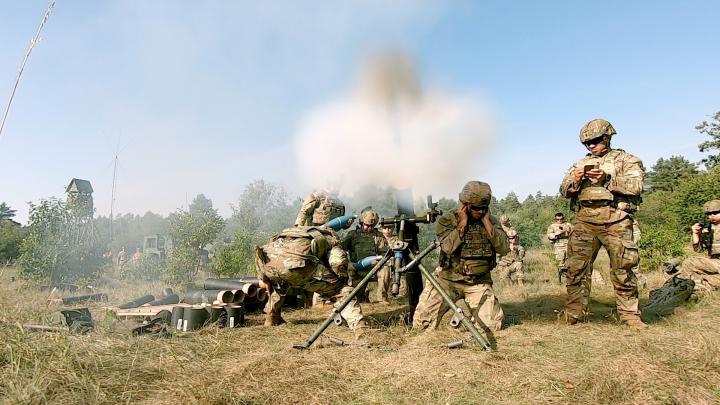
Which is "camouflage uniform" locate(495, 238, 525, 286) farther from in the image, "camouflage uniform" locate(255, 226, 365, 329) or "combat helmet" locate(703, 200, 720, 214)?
"camouflage uniform" locate(255, 226, 365, 329)

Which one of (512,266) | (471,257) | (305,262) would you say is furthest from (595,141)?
(512,266)

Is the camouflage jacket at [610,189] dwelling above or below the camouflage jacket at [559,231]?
above

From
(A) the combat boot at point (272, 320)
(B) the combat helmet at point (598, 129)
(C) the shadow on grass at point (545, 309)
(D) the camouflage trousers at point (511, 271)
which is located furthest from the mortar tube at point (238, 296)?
(D) the camouflage trousers at point (511, 271)

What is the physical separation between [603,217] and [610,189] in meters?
0.38

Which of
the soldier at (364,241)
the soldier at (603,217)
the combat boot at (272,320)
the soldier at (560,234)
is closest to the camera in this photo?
the soldier at (603,217)

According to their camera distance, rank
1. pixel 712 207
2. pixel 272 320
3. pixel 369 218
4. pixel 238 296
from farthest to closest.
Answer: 1. pixel 369 218
2. pixel 712 207
3. pixel 238 296
4. pixel 272 320

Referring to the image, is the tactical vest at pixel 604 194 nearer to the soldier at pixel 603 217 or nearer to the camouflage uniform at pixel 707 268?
the soldier at pixel 603 217

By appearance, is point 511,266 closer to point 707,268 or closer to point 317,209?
point 707,268

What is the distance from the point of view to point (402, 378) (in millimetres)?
3553

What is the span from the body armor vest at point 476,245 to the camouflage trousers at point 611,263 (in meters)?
1.21

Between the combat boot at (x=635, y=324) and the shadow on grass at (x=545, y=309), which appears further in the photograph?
the shadow on grass at (x=545, y=309)

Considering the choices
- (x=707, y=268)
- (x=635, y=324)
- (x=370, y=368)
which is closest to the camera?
(x=370, y=368)

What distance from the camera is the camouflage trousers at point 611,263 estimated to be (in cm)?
548

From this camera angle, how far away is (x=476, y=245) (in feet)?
18.3
